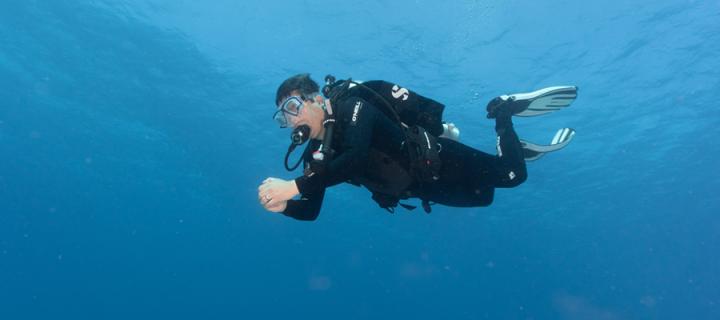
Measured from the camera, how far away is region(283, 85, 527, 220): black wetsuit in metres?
4.49

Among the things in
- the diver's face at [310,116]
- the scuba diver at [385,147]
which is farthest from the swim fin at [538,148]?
the diver's face at [310,116]

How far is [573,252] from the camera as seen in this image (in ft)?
188

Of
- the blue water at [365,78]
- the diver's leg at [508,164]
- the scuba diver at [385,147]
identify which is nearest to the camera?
the scuba diver at [385,147]

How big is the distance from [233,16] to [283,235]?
41.6 m

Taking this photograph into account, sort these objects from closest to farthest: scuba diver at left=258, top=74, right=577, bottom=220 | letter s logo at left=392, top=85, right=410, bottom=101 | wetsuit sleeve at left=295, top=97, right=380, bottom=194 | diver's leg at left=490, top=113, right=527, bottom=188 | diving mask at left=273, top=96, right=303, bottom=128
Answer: wetsuit sleeve at left=295, top=97, right=380, bottom=194 < scuba diver at left=258, top=74, right=577, bottom=220 < diving mask at left=273, top=96, right=303, bottom=128 < letter s logo at left=392, top=85, right=410, bottom=101 < diver's leg at left=490, top=113, right=527, bottom=188

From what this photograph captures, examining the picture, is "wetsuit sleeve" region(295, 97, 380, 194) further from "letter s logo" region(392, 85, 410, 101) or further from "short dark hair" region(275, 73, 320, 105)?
"letter s logo" region(392, 85, 410, 101)

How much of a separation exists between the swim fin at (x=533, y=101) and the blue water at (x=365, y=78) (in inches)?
347

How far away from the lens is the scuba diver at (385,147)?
4.48 meters

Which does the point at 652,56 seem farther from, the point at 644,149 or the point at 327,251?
the point at 327,251

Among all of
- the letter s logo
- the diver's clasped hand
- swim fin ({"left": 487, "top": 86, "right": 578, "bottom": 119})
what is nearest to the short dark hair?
the letter s logo

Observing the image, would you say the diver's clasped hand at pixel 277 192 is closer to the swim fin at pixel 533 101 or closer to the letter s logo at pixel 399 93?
the letter s logo at pixel 399 93

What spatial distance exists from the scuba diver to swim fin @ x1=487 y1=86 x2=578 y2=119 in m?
0.02

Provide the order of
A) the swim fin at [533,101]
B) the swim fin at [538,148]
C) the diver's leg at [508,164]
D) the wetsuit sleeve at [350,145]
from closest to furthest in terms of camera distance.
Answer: the wetsuit sleeve at [350,145], the diver's leg at [508,164], the swim fin at [533,101], the swim fin at [538,148]

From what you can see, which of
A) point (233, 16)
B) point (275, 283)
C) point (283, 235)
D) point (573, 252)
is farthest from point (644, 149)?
point (275, 283)
